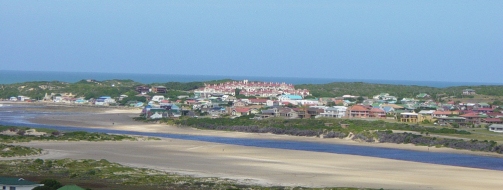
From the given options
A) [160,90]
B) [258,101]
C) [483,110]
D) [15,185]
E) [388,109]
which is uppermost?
[15,185]

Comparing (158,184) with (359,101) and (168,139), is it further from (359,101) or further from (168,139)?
(359,101)

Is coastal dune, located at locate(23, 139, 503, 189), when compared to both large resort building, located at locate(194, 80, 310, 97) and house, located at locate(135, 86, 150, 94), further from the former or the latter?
house, located at locate(135, 86, 150, 94)

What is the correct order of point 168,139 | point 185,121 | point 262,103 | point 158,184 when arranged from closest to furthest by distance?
point 158,184 → point 168,139 → point 185,121 → point 262,103

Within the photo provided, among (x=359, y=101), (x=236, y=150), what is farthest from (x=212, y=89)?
(x=236, y=150)

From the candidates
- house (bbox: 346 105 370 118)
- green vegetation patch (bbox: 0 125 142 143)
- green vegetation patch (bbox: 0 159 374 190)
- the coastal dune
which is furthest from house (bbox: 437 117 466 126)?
green vegetation patch (bbox: 0 159 374 190)

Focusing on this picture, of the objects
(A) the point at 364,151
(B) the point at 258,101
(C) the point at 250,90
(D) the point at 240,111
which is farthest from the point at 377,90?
(A) the point at 364,151

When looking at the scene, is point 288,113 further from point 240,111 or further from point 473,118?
point 473,118

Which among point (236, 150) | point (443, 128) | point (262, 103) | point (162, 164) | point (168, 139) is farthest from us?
point (262, 103)
